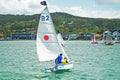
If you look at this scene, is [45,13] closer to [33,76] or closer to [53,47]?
[53,47]

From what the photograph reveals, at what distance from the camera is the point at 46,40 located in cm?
3678

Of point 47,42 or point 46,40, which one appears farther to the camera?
point 47,42

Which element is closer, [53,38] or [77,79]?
[77,79]

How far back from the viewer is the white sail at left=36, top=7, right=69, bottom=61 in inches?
1411

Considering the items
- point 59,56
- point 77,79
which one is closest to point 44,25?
point 59,56

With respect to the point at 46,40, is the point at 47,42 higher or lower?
lower

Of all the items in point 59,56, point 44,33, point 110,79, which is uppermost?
point 44,33

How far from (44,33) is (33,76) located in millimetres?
4869

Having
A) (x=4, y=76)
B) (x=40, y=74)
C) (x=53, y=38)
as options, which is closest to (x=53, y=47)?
(x=53, y=38)

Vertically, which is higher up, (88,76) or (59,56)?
(59,56)

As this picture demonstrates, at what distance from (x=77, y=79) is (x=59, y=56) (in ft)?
12.2

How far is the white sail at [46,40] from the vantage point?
1411 inches

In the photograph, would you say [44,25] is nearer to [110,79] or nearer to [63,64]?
[63,64]

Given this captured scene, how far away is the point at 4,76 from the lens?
35.6 metres
